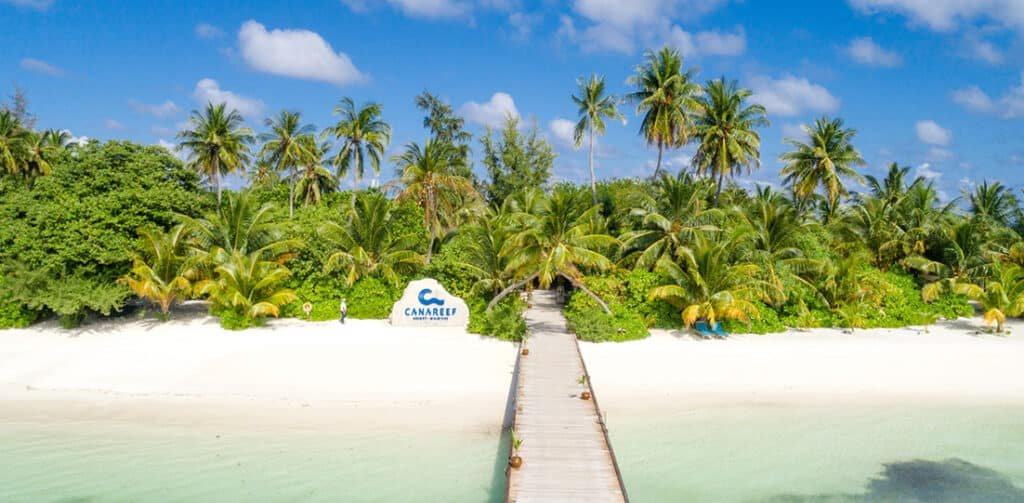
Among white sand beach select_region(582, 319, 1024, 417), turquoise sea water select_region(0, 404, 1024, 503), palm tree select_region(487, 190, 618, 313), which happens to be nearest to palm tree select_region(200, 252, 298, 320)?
turquoise sea water select_region(0, 404, 1024, 503)

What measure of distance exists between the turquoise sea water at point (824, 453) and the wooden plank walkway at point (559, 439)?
38.2 inches

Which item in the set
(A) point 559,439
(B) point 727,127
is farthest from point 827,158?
(A) point 559,439

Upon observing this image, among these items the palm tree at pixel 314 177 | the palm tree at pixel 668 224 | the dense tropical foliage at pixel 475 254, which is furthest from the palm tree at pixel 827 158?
the palm tree at pixel 314 177

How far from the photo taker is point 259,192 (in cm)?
3409

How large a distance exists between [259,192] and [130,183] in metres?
15.4

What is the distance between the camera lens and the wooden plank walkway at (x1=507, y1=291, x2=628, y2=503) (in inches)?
322

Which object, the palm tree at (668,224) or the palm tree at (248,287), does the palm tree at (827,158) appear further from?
the palm tree at (248,287)

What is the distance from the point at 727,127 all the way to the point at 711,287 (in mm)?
12500

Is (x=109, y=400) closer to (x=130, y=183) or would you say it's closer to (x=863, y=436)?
(x=130, y=183)

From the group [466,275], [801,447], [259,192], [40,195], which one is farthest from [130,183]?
[801,447]

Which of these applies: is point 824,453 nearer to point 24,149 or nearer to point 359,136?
point 359,136

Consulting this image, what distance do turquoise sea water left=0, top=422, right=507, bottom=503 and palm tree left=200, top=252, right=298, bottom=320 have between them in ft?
21.1

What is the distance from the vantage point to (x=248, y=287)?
18.5 m

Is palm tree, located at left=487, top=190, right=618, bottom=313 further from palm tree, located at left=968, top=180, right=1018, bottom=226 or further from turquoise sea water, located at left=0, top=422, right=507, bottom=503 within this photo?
palm tree, located at left=968, top=180, right=1018, bottom=226
